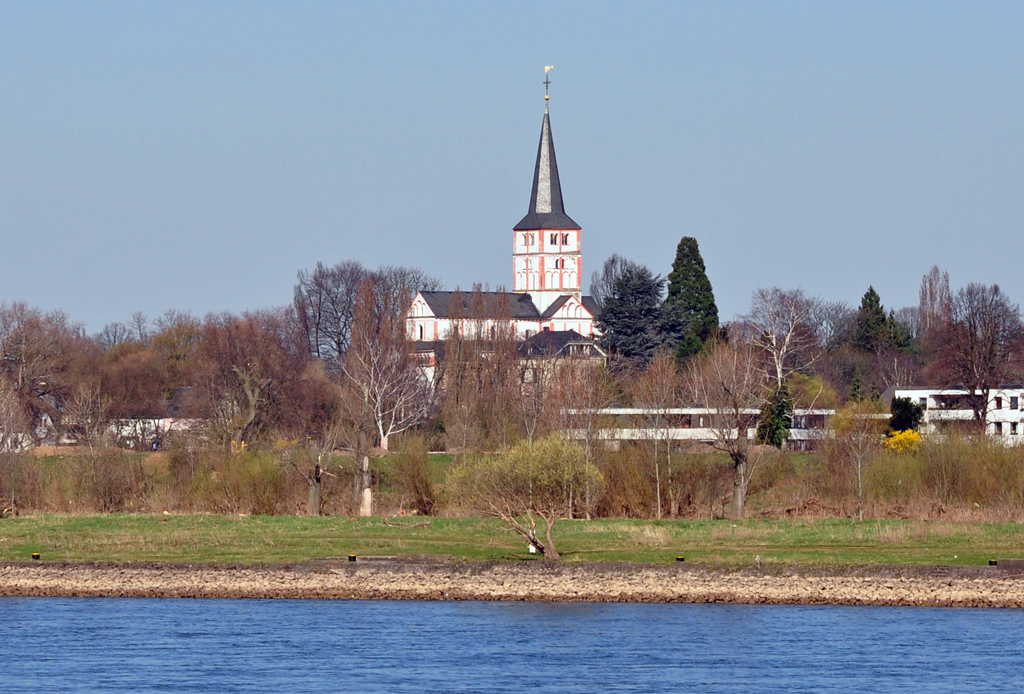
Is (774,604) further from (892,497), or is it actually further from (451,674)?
(892,497)

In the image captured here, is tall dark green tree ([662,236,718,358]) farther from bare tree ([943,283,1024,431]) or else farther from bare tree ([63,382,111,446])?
bare tree ([63,382,111,446])

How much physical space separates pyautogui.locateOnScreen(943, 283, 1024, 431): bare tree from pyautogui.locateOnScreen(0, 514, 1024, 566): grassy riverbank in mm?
30664

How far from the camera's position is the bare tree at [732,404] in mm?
47156

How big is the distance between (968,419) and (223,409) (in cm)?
3218

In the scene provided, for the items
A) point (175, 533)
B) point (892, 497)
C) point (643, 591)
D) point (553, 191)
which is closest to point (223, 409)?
point (175, 533)

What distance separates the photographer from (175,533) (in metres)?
40.7

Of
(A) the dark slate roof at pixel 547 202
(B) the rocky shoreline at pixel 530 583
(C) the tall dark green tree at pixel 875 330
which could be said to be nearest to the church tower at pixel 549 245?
(A) the dark slate roof at pixel 547 202

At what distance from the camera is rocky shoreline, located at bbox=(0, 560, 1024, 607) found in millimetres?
33344

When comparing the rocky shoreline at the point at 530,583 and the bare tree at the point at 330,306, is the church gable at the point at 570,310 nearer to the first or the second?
the bare tree at the point at 330,306

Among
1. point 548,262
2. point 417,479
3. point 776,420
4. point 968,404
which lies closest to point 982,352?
point 968,404

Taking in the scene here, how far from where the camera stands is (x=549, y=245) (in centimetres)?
13550

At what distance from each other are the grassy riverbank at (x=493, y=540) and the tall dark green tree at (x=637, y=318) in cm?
4473

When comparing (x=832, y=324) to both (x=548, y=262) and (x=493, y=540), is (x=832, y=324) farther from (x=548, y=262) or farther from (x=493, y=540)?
(x=493, y=540)

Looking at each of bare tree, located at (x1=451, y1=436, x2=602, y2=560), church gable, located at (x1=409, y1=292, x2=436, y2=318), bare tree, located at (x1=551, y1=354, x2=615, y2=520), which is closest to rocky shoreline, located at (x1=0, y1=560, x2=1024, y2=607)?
bare tree, located at (x1=451, y1=436, x2=602, y2=560)
